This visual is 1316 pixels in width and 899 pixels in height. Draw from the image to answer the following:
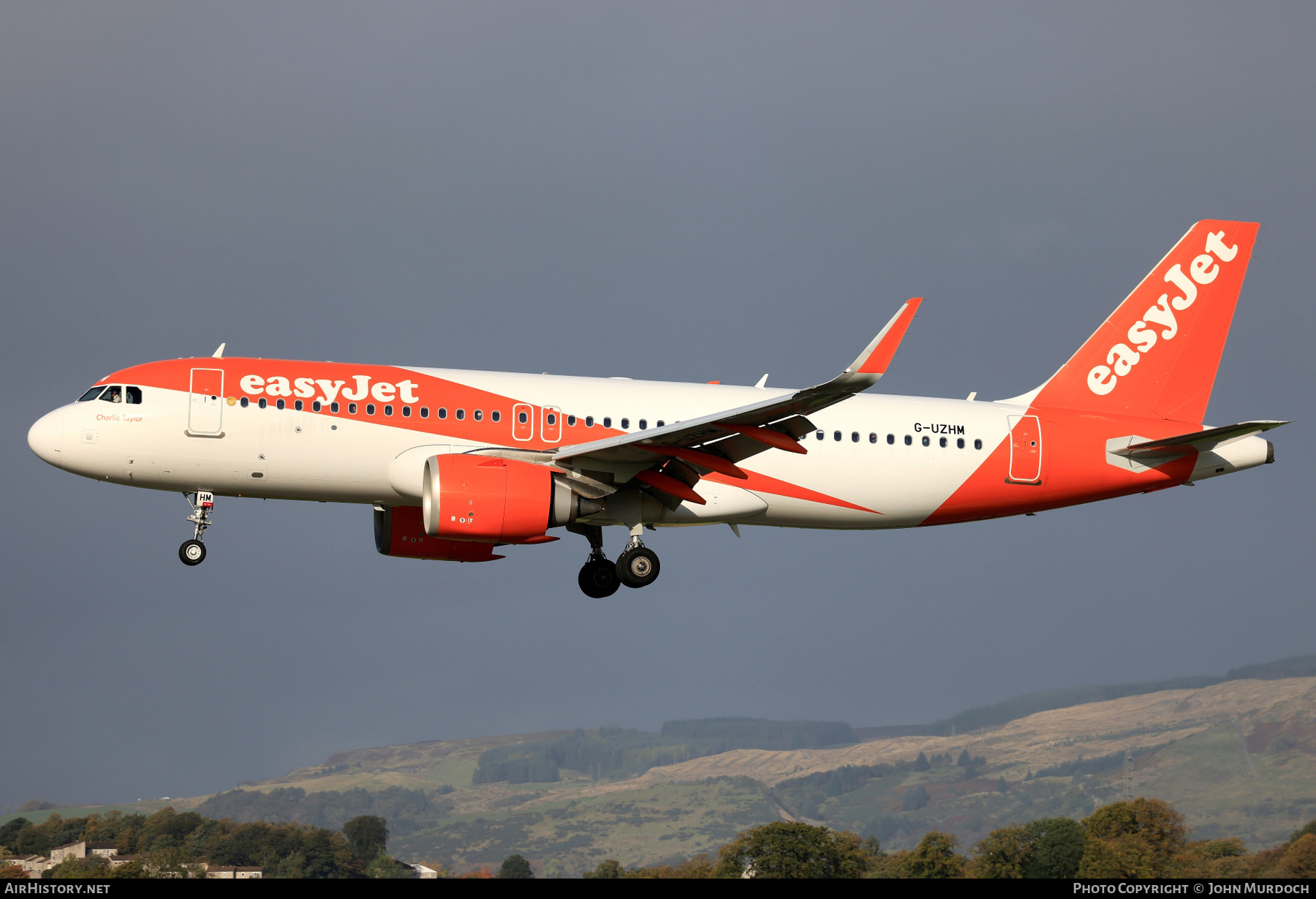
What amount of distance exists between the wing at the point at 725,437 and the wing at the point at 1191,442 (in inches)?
388

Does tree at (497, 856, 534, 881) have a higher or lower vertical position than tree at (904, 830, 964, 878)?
lower

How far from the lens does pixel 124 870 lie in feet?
156

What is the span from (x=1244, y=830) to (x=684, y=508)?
62.7m

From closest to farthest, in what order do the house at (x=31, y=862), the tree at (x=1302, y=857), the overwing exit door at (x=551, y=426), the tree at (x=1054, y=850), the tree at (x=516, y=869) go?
the overwing exit door at (x=551, y=426)
the tree at (x=1302, y=857)
the house at (x=31, y=862)
the tree at (x=1054, y=850)
the tree at (x=516, y=869)

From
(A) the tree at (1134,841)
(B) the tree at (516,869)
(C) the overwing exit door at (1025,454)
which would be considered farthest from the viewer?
(B) the tree at (516,869)

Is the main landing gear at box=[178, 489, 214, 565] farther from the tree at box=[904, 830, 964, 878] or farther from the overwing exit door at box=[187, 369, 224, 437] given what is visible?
the tree at box=[904, 830, 964, 878]

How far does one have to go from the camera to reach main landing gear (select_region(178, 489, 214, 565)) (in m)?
26.9

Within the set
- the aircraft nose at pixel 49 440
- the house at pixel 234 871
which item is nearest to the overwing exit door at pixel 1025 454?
the aircraft nose at pixel 49 440

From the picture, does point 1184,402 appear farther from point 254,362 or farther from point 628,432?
point 254,362

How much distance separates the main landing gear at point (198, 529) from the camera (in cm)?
2691

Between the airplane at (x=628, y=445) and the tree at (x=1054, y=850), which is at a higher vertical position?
the airplane at (x=628, y=445)

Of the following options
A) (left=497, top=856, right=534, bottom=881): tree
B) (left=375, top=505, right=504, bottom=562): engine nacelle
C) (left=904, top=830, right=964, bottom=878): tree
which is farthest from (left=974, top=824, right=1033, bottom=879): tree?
(left=375, top=505, right=504, bottom=562): engine nacelle

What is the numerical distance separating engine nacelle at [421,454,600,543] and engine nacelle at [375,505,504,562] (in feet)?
15.0

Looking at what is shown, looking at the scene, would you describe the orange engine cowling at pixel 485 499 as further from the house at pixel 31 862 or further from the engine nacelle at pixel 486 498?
the house at pixel 31 862
